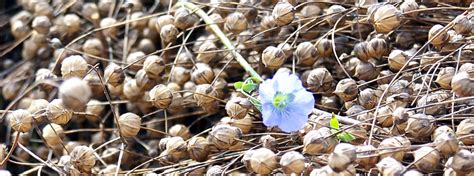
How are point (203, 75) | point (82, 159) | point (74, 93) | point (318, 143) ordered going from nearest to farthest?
point (74, 93) → point (318, 143) → point (82, 159) → point (203, 75)

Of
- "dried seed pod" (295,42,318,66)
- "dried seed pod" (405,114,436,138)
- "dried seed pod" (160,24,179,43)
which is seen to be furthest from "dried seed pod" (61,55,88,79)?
"dried seed pod" (405,114,436,138)

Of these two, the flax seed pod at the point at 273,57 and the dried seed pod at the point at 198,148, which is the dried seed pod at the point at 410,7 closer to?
the flax seed pod at the point at 273,57

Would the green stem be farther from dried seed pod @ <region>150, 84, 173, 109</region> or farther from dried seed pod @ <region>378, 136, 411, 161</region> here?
dried seed pod @ <region>378, 136, 411, 161</region>

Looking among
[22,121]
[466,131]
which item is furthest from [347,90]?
[22,121]

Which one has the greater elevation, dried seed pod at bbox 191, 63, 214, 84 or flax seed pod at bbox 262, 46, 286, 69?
flax seed pod at bbox 262, 46, 286, 69

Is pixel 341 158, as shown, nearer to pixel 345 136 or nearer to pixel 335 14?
pixel 345 136

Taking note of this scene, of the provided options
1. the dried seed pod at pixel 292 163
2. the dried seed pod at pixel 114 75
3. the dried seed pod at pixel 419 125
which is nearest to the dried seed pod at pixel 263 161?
the dried seed pod at pixel 292 163
